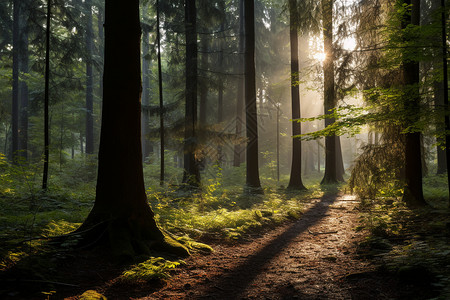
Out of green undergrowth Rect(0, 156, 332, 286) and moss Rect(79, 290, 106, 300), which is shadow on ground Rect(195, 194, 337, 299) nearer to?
green undergrowth Rect(0, 156, 332, 286)

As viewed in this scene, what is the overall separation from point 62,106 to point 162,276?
69.2 ft

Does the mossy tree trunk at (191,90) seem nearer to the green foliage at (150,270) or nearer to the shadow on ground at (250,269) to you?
the shadow on ground at (250,269)

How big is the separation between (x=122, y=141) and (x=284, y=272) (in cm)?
357

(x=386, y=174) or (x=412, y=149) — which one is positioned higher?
(x=412, y=149)

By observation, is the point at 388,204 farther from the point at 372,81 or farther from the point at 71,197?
the point at 71,197

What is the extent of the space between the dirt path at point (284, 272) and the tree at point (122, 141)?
855mm

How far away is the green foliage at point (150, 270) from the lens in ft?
12.3

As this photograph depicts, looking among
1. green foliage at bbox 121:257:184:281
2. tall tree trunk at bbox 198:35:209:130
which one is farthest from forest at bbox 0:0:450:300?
tall tree trunk at bbox 198:35:209:130

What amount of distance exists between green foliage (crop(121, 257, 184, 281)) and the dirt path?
18cm

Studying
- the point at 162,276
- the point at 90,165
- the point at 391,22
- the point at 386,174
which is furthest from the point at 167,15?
the point at 162,276

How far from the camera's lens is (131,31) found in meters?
5.11

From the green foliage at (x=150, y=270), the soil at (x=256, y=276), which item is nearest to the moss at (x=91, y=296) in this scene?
the soil at (x=256, y=276)

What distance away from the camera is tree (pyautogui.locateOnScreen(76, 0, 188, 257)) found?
4.89 metres

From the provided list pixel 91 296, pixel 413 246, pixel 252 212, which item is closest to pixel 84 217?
pixel 91 296
